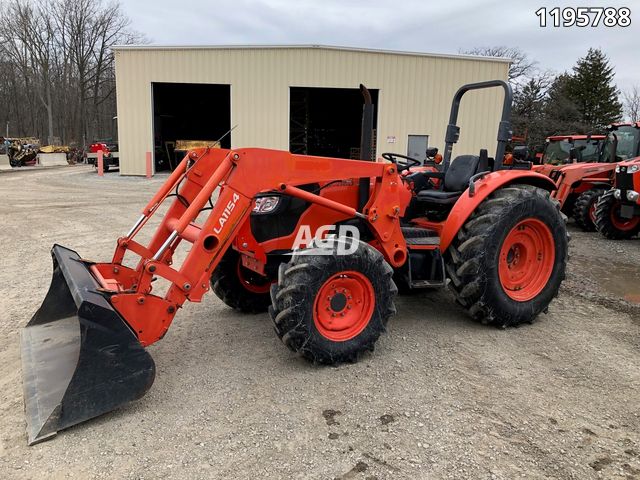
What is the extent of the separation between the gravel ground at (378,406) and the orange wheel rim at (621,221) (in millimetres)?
4906

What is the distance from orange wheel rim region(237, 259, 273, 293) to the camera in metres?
4.73

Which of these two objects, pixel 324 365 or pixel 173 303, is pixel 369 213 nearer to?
pixel 324 365

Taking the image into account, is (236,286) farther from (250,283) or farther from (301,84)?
(301,84)

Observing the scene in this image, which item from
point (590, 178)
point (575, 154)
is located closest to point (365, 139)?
point (590, 178)

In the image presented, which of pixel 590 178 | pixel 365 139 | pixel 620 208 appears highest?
pixel 365 139

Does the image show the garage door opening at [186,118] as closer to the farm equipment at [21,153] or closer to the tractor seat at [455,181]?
the farm equipment at [21,153]

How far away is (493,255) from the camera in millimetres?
4293

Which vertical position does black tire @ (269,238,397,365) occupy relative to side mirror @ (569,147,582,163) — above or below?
below

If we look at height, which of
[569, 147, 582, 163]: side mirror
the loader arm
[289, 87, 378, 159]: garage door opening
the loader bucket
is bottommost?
the loader bucket

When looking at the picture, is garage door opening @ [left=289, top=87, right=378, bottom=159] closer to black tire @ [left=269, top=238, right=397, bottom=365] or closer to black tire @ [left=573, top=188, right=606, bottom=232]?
black tire @ [left=573, top=188, right=606, bottom=232]

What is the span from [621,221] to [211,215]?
8786 millimetres

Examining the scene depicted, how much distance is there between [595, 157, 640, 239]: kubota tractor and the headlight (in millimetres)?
7268

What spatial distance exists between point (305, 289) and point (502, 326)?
6.81ft

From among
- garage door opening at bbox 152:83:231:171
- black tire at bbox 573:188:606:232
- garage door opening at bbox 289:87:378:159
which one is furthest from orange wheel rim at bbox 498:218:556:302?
garage door opening at bbox 152:83:231:171
